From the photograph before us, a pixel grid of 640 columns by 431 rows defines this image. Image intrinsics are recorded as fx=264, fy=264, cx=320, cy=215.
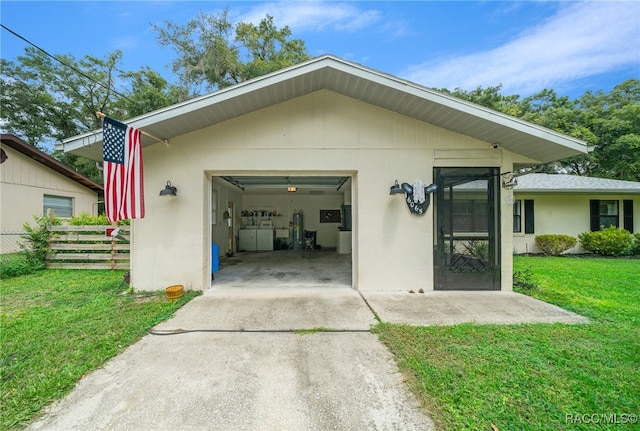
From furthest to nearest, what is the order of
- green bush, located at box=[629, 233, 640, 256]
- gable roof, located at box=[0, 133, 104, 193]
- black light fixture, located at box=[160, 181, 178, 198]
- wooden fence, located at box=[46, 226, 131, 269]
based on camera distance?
green bush, located at box=[629, 233, 640, 256] → gable roof, located at box=[0, 133, 104, 193] → wooden fence, located at box=[46, 226, 131, 269] → black light fixture, located at box=[160, 181, 178, 198]

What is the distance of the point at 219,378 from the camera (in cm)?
227

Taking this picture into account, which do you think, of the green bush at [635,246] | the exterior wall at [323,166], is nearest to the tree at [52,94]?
the exterior wall at [323,166]

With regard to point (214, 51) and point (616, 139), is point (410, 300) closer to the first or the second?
point (214, 51)

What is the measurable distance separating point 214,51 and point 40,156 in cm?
972

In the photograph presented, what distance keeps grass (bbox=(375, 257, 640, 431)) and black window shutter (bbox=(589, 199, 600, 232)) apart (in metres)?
7.69

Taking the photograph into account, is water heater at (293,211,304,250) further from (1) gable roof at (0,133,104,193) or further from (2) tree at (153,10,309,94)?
(1) gable roof at (0,133,104,193)

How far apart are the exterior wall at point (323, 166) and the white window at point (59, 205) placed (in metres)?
8.73

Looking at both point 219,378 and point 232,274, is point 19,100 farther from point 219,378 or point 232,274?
point 219,378

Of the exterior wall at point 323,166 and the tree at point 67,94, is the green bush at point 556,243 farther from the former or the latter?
the tree at point 67,94

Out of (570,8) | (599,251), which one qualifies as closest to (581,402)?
(570,8)

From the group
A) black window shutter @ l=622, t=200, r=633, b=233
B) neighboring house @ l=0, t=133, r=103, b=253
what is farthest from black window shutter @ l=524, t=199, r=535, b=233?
neighboring house @ l=0, t=133, r=103, b=253

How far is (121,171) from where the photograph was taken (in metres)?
3.66

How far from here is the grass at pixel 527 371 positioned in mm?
1807

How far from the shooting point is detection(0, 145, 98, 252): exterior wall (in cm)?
855
